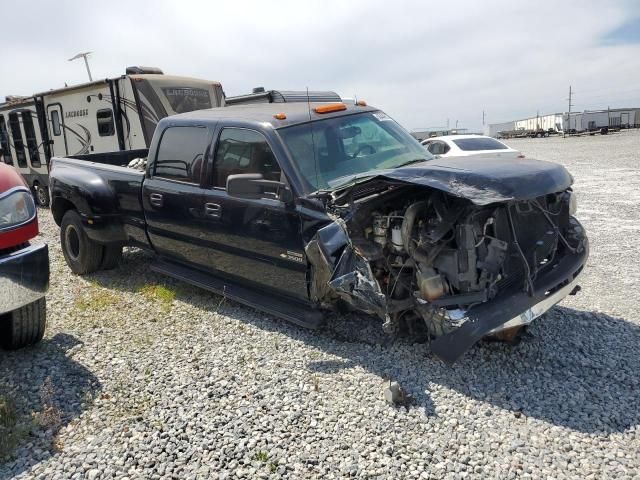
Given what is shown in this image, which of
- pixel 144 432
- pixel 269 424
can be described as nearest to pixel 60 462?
pixel 144 432

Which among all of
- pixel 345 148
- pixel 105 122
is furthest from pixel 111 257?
pixel 105 122

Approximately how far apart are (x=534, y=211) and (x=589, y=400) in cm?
137

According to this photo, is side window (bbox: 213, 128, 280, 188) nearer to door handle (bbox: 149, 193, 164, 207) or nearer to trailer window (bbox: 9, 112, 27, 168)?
door handle (bbox: 149, 193, 164, 207)

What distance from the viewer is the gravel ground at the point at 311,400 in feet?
9.07

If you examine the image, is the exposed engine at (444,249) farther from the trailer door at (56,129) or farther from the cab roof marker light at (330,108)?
the trailer door at (56,129)

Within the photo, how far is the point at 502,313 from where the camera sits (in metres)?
3.26

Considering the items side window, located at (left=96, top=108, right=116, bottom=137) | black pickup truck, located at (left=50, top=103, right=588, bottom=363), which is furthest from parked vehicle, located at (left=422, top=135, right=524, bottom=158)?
black pickup truck, located at (left=50, top=103, right=588, bottom=363)

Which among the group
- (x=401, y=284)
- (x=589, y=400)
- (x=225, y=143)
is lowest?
(x=589, y=400)

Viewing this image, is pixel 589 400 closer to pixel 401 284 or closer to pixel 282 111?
pixel 401 284

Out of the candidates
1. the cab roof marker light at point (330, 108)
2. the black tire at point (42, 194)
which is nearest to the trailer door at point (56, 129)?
the black tire at point (42, 194)

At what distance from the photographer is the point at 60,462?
287cm

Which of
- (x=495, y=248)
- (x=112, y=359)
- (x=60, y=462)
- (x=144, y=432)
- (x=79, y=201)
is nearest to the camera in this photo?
(x=60, y=462)

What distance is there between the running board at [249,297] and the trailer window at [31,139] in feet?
33.9

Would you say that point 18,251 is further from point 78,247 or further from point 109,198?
point 78,247
